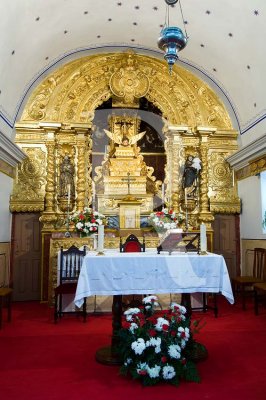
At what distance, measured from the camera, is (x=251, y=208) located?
8.26m

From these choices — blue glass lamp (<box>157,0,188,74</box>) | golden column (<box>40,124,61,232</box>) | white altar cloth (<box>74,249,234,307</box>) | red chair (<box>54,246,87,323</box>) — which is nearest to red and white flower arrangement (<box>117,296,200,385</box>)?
white altar cloth (<box>74,249,234,307</box>)

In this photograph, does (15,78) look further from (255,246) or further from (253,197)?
(255,246)

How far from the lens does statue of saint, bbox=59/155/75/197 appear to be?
330 inches

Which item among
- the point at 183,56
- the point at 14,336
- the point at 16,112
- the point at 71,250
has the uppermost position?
the point at 183,56

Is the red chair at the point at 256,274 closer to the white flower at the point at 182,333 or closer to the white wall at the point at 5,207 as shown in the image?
the white flower at the point at 182,333

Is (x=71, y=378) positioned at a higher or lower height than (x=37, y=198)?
lower

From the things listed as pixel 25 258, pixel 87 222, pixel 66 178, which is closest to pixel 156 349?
pixel 87 222

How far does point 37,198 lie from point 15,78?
102 inches

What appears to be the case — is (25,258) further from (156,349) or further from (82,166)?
(156,349)

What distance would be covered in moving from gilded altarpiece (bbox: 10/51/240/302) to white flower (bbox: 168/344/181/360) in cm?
476

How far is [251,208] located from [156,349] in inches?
216

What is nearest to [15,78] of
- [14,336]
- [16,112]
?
[16,112]

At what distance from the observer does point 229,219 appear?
8781 mm

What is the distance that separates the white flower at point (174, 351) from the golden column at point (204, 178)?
501 cm
